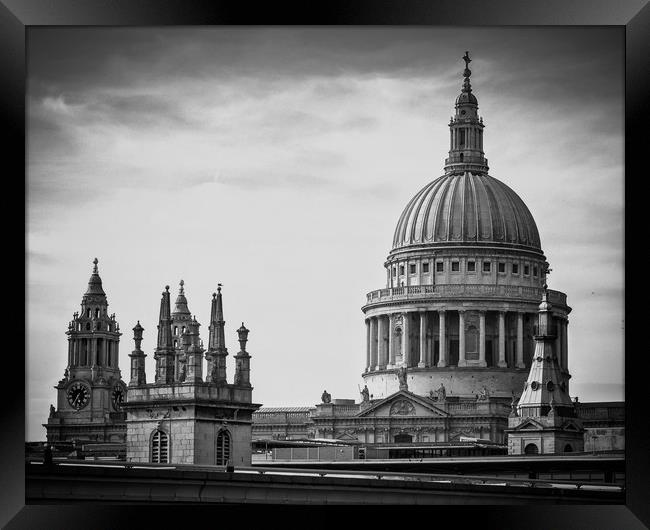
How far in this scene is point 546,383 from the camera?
114 meters

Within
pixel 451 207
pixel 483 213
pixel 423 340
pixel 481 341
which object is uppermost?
pixel 451 207

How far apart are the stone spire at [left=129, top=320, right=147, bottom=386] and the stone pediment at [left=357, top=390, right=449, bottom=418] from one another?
51.9 m

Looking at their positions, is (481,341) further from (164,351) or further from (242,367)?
(242,367)

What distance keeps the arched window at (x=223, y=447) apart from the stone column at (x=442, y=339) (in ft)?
213

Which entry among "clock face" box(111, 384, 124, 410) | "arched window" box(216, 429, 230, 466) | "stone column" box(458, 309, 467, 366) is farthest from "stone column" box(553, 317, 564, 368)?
"arched window" box(216, 429, 230, 466)

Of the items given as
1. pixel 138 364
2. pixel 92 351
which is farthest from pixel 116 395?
pixel 138 364

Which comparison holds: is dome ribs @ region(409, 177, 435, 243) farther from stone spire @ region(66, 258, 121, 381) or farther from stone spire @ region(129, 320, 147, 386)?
stone spire @ region(129, 320, 147, 386)

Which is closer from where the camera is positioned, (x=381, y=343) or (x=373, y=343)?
(x=381, y=343)

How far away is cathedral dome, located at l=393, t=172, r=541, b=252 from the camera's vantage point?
141 metres

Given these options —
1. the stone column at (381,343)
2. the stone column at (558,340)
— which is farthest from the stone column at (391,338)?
the stone column at (558,340)
